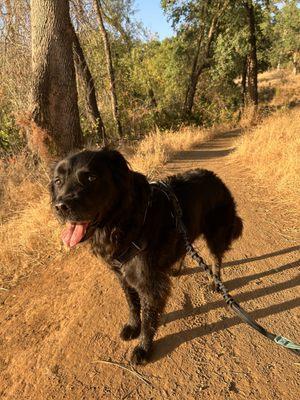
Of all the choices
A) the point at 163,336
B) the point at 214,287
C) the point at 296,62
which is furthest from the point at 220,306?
the point at 296,62

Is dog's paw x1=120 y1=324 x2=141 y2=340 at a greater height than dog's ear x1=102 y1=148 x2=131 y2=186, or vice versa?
dog's ear x1=102 y1=148 x2=131 y2=186

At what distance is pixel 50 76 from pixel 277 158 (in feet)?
15.2

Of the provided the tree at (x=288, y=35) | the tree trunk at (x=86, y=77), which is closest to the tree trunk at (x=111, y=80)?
the tree trunk at (x=86, y=77)

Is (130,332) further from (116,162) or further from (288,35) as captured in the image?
(288,35)

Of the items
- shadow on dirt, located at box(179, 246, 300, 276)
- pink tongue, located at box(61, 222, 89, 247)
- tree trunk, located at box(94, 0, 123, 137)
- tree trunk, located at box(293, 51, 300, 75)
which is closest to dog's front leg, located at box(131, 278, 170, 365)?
pink tongue, located at box(61, 222, 89, 247)

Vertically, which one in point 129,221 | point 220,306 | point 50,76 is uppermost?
point 50,76

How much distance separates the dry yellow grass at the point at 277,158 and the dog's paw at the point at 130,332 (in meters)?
3.30

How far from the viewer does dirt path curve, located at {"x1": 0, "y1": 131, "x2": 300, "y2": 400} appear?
2.41 metres

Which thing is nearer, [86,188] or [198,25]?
[86,188]

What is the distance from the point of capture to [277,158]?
6836 mm

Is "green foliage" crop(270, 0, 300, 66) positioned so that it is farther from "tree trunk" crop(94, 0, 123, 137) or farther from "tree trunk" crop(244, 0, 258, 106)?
"tree trunk" crop(94, 0, 123, 137)

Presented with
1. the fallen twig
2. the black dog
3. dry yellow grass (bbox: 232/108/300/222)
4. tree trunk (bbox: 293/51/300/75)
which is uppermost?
the black dog

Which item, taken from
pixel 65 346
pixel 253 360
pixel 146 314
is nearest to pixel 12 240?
pixel 65 346

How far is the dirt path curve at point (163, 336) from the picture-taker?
7.89 feet
